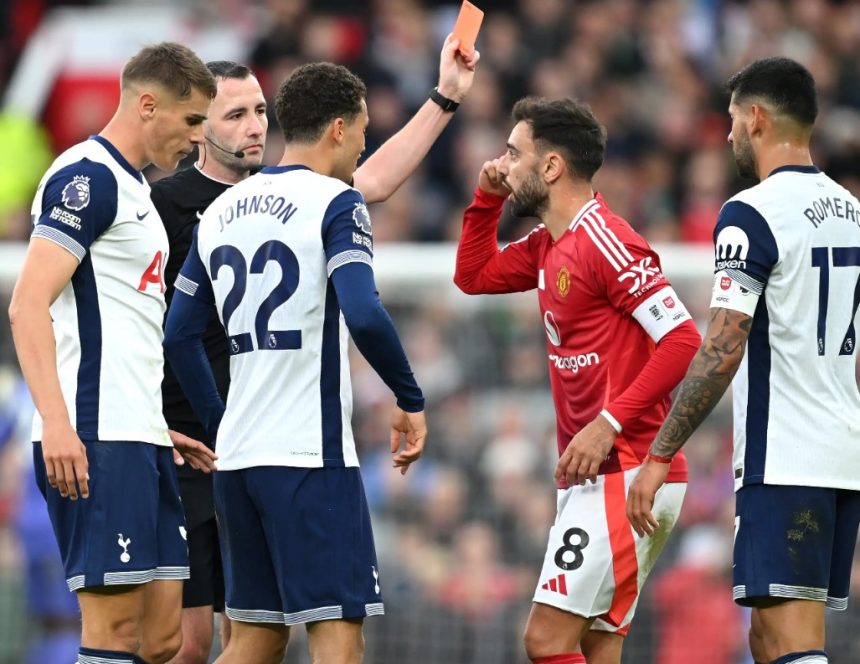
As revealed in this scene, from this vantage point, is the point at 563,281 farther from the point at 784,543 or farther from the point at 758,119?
the point at 784,543

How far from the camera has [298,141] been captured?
18.8 ft

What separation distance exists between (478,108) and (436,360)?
3.73m

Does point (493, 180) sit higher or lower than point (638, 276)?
higher

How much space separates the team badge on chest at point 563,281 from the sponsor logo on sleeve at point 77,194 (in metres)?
1.86

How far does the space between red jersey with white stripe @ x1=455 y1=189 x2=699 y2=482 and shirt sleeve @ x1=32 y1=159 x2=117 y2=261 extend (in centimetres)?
178

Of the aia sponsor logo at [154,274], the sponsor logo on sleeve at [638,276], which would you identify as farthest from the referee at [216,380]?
the sponsor logo on sleeve at [638,276]

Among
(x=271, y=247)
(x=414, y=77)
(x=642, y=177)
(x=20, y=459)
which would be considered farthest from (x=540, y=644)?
(x=414, y=77)

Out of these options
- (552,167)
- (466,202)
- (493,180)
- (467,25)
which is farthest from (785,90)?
(466,202)

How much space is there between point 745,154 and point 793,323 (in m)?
0.70

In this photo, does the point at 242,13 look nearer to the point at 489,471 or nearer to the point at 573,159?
the point at 489,471

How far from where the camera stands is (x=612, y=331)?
606 cm

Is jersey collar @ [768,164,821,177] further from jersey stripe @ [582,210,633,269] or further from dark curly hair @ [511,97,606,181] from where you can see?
dark curly hair @ [511,97,606,181]

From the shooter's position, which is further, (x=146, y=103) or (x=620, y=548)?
(x=620, y=548)

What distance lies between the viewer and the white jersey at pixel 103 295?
211 inches
